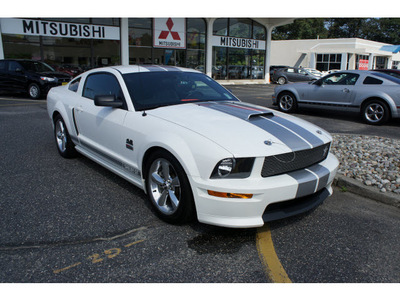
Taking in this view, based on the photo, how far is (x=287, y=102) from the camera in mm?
11000

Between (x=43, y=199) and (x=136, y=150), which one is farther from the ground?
(x=136, y=150)

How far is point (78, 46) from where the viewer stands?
1952cm

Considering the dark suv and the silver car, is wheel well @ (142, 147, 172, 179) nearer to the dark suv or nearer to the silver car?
the silver car

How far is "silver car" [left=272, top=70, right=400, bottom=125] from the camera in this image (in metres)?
8.93

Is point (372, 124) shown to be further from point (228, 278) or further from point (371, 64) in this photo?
point (371, 64)

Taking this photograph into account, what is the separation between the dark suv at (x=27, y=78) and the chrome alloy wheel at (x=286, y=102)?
8377 mm

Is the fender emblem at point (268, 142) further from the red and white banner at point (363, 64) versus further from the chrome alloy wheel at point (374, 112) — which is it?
the red and white banner at point (363, 64)

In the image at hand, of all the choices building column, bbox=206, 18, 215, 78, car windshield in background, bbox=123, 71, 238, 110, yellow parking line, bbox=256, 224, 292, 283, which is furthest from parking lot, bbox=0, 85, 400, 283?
building column, bbox=206, 18, 215, 78

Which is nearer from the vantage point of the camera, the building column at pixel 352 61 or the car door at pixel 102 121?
the car door at pixel 102 121

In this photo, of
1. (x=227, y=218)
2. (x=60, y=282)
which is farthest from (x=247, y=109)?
(x=60, y=282)

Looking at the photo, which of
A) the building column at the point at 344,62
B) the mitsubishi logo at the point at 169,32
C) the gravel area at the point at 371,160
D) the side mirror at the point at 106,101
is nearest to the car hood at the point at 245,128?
the side mirror at the point at 106,101

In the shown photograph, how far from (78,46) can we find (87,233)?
18633mm

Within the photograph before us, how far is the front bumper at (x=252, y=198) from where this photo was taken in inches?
111

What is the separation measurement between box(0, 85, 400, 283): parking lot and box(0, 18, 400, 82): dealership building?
16.3 meters
